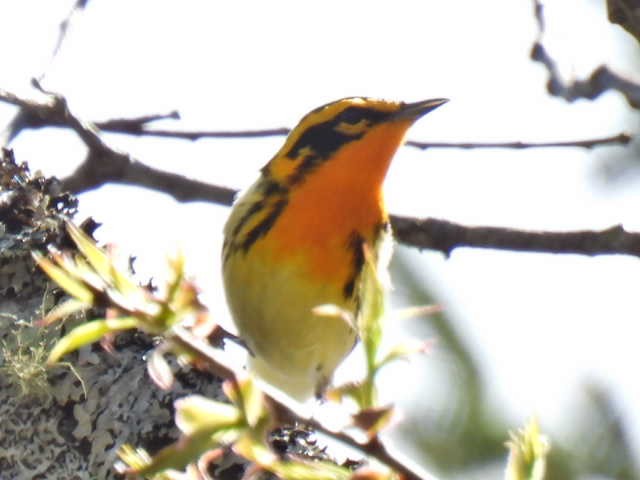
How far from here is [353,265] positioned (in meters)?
4.05

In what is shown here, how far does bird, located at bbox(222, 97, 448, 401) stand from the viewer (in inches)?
159

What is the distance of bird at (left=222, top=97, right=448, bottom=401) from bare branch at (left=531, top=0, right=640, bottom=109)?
4.98 feet

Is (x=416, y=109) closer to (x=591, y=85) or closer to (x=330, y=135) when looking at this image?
(x=330, y=135)

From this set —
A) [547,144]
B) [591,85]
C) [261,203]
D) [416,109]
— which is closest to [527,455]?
[591,85]

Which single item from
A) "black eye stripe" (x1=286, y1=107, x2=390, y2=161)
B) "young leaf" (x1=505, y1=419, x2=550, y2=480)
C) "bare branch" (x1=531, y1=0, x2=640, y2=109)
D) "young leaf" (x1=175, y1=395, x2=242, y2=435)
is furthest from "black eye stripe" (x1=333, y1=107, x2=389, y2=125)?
"young leaf" (x1=175, y1=395, x2=242, y2=435)

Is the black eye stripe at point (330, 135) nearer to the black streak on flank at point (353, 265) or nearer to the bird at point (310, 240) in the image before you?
the bird at point (310, 240)

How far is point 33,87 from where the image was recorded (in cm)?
376

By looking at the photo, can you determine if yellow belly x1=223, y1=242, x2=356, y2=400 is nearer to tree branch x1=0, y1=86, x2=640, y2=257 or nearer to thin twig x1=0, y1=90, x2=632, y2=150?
tree branch x1=0, y1=86, x2=640, y2=257

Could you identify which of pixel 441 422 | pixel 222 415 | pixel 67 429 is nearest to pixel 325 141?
pixel 441 422

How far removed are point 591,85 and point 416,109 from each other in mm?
2289

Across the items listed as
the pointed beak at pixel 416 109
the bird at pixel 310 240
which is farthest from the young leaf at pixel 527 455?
the pointed beak at pixel 416 109

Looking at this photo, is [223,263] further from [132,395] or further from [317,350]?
[132,395]

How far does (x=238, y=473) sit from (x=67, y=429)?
0.39 m

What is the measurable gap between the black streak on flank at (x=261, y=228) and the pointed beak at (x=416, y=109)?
1.86 ft
